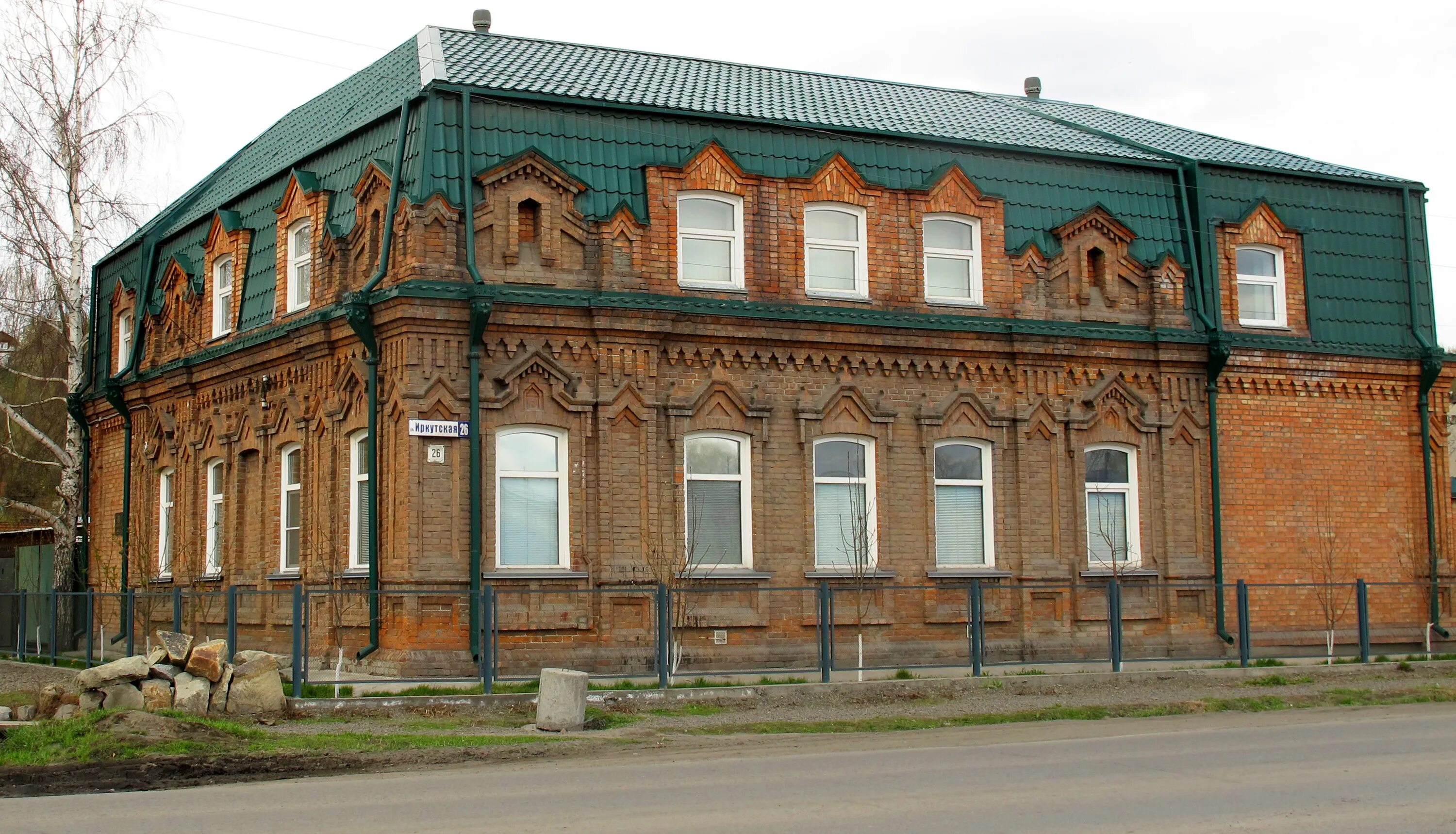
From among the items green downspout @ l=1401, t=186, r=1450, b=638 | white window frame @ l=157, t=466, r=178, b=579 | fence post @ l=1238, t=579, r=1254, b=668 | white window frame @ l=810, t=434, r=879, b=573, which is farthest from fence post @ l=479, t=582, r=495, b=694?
Answer: green downspout @ l=1401, t=186, r=1450, b=638

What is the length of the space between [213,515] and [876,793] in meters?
16.7

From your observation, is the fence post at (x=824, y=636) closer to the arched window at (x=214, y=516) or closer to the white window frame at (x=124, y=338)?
the arched window at (x=214, y=516)

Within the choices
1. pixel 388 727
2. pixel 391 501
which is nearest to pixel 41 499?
pixel 391 501

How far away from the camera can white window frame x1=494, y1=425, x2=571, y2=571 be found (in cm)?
2000

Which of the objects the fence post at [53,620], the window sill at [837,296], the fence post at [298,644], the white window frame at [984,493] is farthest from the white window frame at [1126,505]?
the fence post at [53,620]

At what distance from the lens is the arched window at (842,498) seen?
21781 mm

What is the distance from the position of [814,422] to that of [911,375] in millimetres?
1677

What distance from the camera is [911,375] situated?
Answer: 22281 millimetres

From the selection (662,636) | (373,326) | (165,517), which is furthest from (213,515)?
(662,636)

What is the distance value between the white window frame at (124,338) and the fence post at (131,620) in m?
8.60

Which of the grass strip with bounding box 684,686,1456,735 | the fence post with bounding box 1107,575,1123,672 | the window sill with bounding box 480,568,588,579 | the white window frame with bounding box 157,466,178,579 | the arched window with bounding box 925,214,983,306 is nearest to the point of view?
the grass strip with bounding box 684,686,1456,735

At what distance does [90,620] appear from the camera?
21188 mm

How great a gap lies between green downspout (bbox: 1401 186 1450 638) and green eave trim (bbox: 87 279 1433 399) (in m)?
0.27

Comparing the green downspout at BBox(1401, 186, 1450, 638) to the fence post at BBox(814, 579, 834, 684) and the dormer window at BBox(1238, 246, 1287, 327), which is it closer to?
the dormer window at BBox(1238, 246, 1287, 327)
